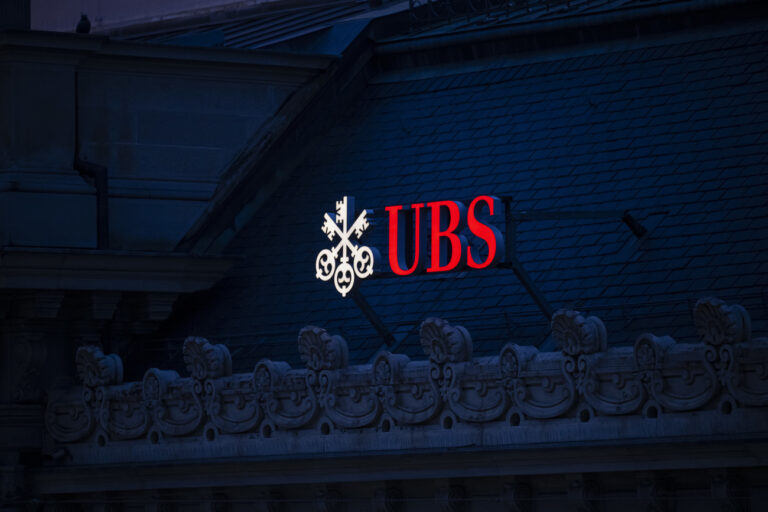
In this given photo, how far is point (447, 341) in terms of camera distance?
3850 cm

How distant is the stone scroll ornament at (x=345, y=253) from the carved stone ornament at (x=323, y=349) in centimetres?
160

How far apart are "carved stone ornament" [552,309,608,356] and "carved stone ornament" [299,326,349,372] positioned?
5.49 m

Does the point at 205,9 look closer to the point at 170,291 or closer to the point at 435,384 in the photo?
the point at 170,291

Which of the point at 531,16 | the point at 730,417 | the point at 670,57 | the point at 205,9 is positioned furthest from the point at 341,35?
the point at 730,417

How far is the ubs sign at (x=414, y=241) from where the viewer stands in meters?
40.3

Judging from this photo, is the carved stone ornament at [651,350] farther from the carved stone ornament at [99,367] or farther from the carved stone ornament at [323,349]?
the carved stone ornament at [99,367]

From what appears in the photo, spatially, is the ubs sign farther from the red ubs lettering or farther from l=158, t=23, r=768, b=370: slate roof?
l=158, t=23, r=768, b=370: slate roof

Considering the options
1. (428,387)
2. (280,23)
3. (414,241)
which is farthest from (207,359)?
(280,23)

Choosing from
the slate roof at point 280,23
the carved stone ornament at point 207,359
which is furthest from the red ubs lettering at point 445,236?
the slate roof at point 280,23

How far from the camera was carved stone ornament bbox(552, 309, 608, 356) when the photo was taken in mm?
36312

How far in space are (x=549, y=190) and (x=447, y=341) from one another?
20.7ft

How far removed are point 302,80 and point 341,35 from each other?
1.36m

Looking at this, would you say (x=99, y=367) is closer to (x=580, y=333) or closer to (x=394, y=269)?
(x=394, y=269)

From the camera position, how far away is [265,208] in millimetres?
49812
